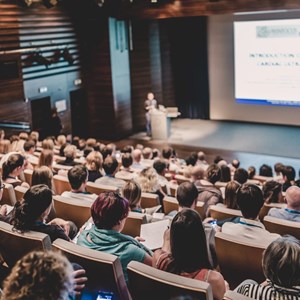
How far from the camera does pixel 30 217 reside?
→ 3.16 meters

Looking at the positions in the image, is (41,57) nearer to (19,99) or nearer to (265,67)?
(19,99)

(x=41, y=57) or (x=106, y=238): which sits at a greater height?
(x=41, y=57)

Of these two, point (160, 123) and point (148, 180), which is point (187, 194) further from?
point (160, 123)

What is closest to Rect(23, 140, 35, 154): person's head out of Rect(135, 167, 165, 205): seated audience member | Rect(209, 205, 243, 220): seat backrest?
Rect(135, 167, 165, 205): seated audience member

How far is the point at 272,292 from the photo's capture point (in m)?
2.35

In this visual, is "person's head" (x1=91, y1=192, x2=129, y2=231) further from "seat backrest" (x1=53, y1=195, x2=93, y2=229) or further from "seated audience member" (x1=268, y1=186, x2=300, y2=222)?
"seated audience member" (x1=268, y1=186, x2=300, y2=222)

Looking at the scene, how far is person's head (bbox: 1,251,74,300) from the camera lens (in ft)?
5.90

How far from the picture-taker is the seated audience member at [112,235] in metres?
2.89

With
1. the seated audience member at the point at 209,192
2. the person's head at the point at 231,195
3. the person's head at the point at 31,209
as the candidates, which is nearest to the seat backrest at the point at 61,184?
the seated audience member at the point at 209,192

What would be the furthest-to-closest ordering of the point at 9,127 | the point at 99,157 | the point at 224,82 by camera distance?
the point at 224,82 < the point at 9,127 < the point at 99,157

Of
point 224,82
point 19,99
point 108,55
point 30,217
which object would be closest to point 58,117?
point 19,99

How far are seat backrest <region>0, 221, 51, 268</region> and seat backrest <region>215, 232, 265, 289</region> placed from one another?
1.13m

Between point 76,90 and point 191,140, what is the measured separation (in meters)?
3.11

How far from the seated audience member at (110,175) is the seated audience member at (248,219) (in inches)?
81.9
